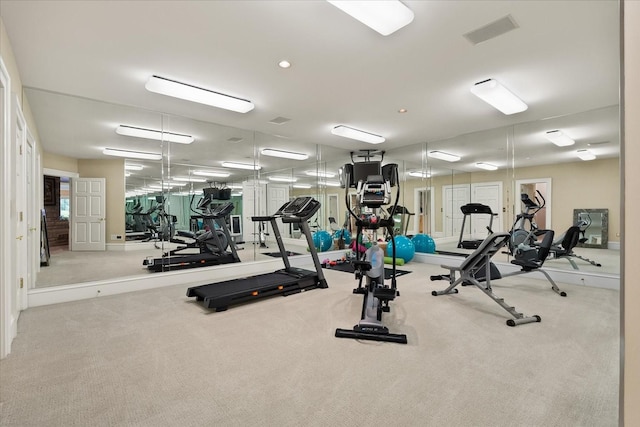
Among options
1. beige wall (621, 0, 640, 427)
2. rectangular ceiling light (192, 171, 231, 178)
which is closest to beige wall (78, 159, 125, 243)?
rectangular ceiling light (192, 171, 231, 178)

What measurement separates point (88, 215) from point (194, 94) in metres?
2.89

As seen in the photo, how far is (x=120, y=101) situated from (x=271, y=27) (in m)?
2.90

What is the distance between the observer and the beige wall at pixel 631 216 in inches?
28.4

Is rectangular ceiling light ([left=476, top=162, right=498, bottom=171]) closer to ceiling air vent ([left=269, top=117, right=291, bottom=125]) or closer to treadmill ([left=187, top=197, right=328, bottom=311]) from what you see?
treadmill ([left=187, top=197, right=328, bottom=311])

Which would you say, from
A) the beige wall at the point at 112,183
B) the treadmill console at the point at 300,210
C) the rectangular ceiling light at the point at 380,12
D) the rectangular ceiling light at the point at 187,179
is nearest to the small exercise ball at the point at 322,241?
the treadmill console at the point at 300,210

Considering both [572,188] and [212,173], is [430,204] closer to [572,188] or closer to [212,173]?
[572,188]

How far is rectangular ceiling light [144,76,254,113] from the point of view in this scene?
3670mm

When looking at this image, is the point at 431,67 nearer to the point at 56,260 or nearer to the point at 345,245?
the point at 345,245

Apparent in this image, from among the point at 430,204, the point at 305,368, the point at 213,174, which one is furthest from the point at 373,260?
the point at 430,204

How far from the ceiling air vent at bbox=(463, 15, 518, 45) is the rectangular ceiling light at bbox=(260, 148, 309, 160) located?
4.31m

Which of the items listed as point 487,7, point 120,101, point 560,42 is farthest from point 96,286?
point 560,42

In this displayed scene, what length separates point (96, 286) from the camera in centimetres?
418

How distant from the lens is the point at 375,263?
11.5 ft

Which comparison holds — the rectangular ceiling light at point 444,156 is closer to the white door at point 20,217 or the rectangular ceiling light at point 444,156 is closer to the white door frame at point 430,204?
the white door frame at point 430,204
